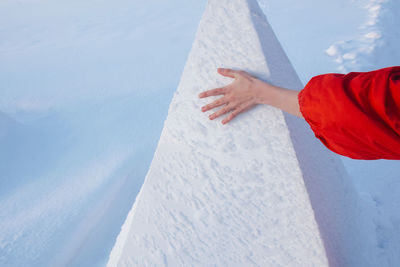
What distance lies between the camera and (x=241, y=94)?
2.04 ft

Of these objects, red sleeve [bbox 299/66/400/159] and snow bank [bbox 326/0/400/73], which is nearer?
red sleeve [bbox 299/66/400/159]

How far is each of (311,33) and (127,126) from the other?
13.1ft

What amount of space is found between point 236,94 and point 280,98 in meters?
0.12

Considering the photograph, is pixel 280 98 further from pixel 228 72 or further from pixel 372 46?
pixel 372 46

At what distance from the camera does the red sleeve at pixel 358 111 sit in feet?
1.13

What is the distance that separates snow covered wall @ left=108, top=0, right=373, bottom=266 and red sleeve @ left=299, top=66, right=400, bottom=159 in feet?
0.72

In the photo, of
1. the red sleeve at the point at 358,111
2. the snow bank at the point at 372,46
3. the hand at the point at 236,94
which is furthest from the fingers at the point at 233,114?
the snow bank at the point at 372,46

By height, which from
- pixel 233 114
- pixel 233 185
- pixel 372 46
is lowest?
pixel 372 46

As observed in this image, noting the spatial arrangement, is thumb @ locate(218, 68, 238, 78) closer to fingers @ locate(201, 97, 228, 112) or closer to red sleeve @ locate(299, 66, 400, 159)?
fingers @ locate(201, 97, 228, 112)

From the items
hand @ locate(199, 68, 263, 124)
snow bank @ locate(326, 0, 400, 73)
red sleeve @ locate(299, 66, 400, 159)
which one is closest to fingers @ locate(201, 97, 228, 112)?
hand @ locate(199, 68, 263, 124)

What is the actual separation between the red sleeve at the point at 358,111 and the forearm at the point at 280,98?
71 mm

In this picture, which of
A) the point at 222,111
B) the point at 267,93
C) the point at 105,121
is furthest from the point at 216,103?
the point at 105,121

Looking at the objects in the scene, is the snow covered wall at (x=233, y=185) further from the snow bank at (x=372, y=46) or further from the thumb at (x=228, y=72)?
the snow bank at (x=372, y=46)

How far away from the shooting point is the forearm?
51 centimetres
